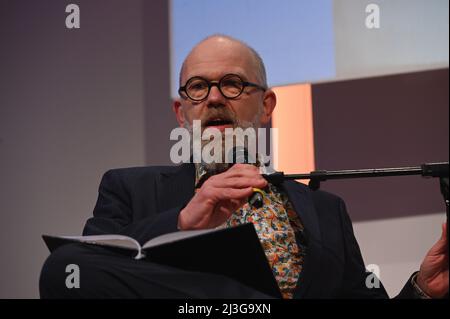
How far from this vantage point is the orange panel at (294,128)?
2.14 m

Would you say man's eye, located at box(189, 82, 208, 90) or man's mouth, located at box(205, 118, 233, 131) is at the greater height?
man's eye, located at box(189, 82, 208, 90)

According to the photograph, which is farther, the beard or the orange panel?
the orange panel

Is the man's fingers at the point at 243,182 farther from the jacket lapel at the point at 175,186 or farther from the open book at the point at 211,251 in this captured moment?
the jacket lapel at the point at 175,186

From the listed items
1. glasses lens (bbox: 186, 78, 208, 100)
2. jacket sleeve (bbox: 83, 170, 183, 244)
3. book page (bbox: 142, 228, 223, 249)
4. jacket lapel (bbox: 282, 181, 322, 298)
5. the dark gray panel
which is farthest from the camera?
the dark gray panel

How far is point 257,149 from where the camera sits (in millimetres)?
1870

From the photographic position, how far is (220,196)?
126 cm

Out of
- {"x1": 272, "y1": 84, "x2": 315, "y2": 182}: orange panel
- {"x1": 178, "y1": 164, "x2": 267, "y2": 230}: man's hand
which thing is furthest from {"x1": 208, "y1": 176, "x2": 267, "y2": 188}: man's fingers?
{"x1": 272, "y1": 84, "x2": 315, "y2": 182}: orange panel

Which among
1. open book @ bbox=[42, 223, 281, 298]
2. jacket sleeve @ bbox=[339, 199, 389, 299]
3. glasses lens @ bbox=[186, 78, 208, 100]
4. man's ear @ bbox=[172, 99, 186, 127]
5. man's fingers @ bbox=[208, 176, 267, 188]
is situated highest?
glasses lens @ bbox=[186, 78, 208, 100]

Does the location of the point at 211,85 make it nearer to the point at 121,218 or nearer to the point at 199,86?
the point at 199,86

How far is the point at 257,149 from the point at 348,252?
0.44 meters

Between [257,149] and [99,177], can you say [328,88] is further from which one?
[99,177]

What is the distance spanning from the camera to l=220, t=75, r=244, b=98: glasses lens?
175 cm

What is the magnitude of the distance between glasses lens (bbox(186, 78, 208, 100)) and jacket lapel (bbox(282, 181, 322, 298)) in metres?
0.38

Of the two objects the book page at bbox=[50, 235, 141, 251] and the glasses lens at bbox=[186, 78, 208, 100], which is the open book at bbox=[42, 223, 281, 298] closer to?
the book page at bbox=[50, 235, 141, 251]
